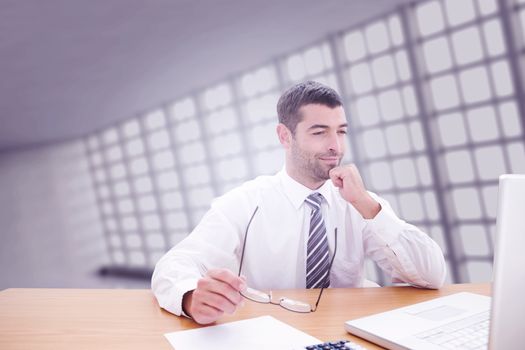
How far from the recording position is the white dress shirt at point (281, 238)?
1.55 metres

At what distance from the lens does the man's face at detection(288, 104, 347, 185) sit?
1.67 metres

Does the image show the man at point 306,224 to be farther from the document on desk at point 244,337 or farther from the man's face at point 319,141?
the document on desk at point 244,337

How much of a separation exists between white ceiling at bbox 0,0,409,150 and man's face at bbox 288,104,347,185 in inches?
138

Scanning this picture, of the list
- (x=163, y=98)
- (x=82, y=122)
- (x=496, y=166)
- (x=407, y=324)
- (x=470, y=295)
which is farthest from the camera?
(x=82, y=122)

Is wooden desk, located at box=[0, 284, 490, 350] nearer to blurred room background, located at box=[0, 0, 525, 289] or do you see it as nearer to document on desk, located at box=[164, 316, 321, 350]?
document on desk, located at box=[164, 316, 321, 350]

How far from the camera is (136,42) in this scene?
561 centimetres

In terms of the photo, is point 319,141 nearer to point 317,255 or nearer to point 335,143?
point 335,143

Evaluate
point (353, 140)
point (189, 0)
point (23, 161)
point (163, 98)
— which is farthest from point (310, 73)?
point (23, 161)

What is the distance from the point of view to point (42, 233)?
1128 centimetres

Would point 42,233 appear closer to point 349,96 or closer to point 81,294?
point 349,96

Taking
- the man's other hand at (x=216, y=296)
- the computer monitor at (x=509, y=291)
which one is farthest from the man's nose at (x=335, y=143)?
the computer monitor at (x=509, y=291)

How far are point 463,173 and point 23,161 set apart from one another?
9.80m

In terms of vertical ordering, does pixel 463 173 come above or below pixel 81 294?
below

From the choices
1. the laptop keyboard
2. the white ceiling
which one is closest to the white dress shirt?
the laptop keyboard
